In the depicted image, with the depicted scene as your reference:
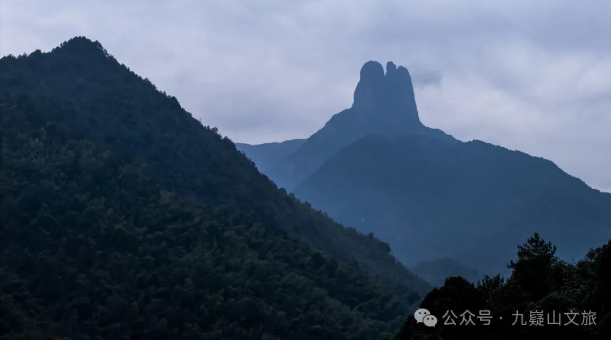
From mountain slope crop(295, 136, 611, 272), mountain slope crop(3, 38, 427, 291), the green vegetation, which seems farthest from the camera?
mountain slope crop(295, 136, 611, 272)

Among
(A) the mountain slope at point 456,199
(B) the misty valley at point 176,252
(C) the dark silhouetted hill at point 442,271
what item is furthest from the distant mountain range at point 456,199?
(B) the misty valley at point 176,252

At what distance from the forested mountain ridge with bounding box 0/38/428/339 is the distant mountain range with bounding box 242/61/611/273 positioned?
77.7 metres

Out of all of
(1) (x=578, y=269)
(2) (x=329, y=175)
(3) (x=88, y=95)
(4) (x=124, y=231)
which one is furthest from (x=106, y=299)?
(2) (x=329, y=175)

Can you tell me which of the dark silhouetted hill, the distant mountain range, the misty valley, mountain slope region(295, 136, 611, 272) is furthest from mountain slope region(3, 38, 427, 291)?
mountain slope region(295, 136, 611, 272)

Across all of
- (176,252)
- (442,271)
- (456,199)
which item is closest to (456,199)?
(456,199)

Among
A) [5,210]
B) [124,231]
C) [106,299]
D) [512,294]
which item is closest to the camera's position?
[512,294]

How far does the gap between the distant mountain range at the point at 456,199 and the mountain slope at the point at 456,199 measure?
0.25 metres

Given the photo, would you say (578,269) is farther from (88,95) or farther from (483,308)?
(88,95)

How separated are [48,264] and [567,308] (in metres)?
35.0

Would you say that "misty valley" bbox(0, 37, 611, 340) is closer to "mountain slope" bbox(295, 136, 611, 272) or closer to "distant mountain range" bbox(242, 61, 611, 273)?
"distant mountain range" bbox(242, 61, 611, 273)

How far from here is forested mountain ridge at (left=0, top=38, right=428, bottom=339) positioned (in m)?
40.9

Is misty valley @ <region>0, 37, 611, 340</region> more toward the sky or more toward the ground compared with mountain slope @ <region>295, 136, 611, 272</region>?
more toward the ground

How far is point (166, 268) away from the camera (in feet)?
151

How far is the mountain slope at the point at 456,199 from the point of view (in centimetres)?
14462
